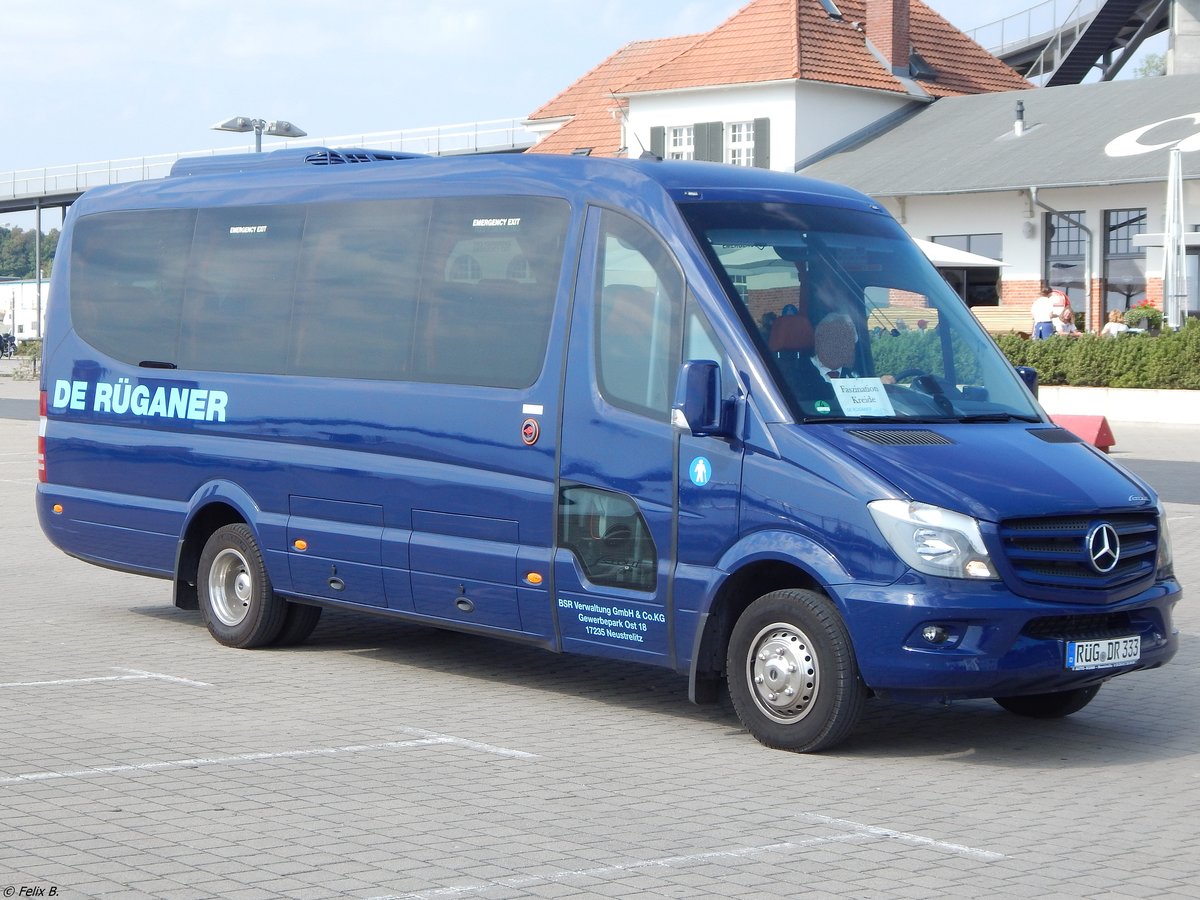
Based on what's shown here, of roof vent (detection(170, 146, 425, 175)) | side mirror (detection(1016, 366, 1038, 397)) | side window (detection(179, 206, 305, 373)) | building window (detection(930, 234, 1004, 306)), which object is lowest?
side mirror (detection(1016, 366, 1038, 397))

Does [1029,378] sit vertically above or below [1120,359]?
below

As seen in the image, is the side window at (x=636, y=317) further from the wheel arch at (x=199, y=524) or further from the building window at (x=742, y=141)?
the building window at (x=742, y=141)

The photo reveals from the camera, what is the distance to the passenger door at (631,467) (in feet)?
26.9

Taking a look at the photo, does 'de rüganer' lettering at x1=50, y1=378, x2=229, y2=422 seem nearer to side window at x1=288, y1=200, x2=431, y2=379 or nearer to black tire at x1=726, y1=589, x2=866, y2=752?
side window at x1=288, y1=200, x2=431, y2=379

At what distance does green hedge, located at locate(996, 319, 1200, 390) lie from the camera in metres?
29.6

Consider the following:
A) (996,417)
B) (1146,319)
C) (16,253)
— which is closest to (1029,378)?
(996,417)

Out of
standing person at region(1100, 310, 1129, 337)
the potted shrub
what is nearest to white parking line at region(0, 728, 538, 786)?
standing person at region(1100, 310, 1129, 337)

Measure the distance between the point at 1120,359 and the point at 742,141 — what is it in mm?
16224

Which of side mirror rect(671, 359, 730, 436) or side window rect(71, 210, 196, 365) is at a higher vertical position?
side window rect(71, 210, 196, 365)

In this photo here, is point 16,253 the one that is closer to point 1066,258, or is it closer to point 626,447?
point 1066,258

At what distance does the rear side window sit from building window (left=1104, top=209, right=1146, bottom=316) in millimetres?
29582

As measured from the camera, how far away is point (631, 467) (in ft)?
27.7

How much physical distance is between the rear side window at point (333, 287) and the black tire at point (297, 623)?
1.41 meters

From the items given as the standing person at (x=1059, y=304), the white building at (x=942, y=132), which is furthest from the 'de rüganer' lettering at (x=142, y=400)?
the standing person at (x=1059, y=304)
